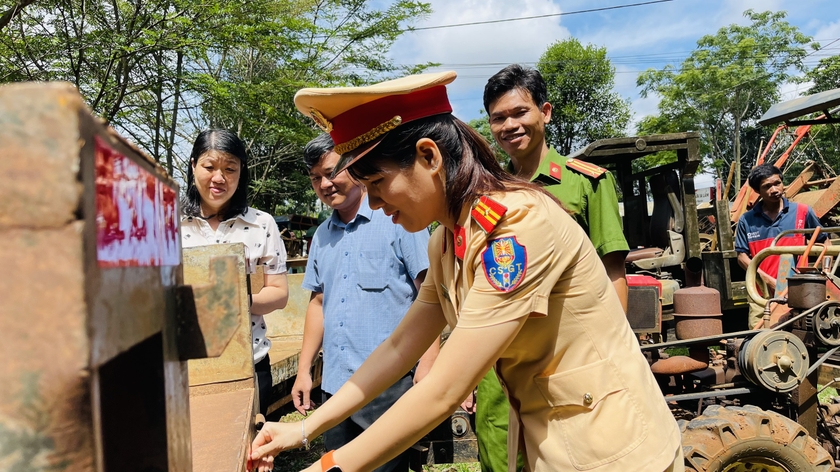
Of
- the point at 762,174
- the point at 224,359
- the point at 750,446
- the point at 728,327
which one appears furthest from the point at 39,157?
the point at 728,327

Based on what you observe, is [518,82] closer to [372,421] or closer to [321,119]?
[321,119]

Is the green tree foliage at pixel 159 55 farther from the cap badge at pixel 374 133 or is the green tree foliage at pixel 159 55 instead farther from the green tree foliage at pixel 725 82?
the green tree foliage at pixel 725 82

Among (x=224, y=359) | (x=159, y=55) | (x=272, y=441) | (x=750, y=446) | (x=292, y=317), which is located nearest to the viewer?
(x=272, y=441)

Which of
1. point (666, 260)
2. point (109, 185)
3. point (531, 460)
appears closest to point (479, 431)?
point (531, 460)

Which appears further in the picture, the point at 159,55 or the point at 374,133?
the point at 159,55

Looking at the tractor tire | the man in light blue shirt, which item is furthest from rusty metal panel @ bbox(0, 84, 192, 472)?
the tractor tire

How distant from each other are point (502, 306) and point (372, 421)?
139cm

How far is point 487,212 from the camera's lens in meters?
1.24

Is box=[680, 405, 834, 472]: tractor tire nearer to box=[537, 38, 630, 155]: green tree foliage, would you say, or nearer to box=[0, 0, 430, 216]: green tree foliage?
box=[0, 0, 430, 216]: green tree foliage

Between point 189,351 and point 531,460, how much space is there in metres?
0.92

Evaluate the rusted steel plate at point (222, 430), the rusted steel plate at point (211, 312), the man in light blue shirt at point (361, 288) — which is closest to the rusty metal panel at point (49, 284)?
the rusted steel plate at point (211, 312)

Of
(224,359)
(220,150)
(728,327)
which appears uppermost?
(220,150)

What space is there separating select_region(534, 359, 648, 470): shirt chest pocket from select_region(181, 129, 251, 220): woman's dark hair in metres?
1.66

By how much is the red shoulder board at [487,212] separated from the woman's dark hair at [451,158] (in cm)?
5
